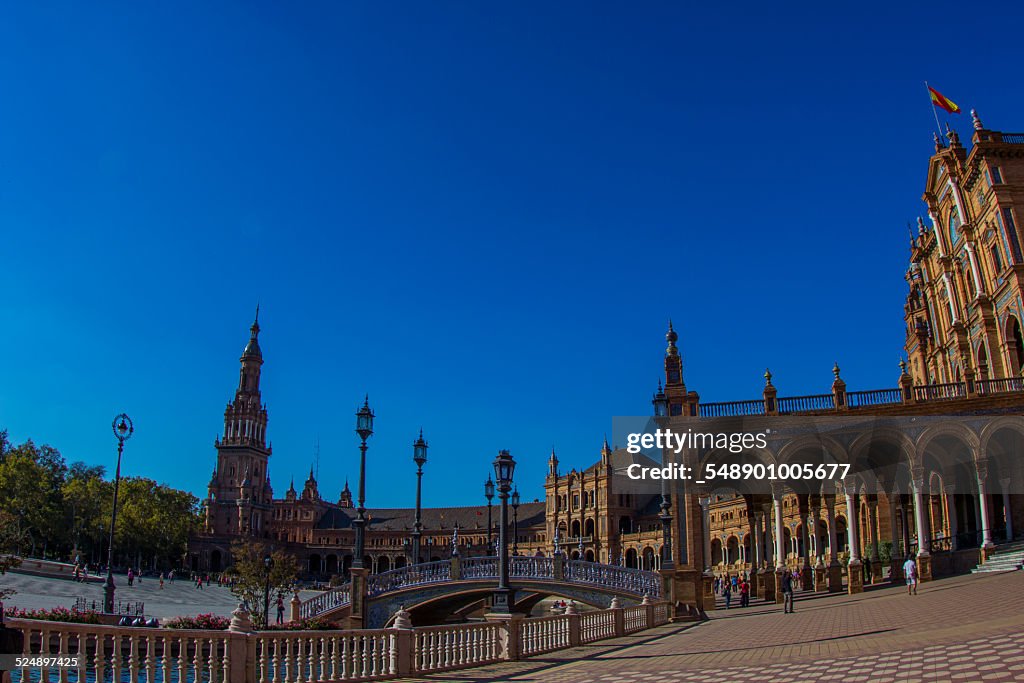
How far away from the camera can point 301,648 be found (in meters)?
11.7

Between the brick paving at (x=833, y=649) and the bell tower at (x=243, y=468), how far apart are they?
128 m

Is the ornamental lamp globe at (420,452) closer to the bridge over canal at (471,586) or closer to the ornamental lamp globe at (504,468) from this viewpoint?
the bridge over canal at (471,586)

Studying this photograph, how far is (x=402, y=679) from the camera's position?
43.0 ft

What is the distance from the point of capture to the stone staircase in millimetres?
28266

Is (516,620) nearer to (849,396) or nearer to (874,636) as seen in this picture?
(874,636)

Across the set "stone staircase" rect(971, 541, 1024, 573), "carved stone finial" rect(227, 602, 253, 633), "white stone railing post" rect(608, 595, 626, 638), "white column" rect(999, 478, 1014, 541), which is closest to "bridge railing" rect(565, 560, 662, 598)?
Result: "white stone railing post" rect(608, 595, 626, 638)

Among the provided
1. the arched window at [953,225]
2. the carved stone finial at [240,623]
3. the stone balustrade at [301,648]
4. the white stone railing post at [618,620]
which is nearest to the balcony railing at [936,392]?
the arched window at [953,225]

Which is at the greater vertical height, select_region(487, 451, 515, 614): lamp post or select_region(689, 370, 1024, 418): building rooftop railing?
select_region(689, 370, 1024, 418): building rooftop railing

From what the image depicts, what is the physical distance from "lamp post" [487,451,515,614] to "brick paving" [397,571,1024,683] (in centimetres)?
205

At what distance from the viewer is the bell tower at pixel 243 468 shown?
139250 mm

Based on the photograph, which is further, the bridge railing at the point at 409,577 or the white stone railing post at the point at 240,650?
the bridge railing at the point at 409,577

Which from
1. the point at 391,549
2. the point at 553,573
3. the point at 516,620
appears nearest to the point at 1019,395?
the point at 553,573

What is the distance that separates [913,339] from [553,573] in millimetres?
40954

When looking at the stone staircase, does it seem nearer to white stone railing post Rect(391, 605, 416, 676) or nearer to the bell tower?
white stone railing post Rect(391, 605, 416, 676)
